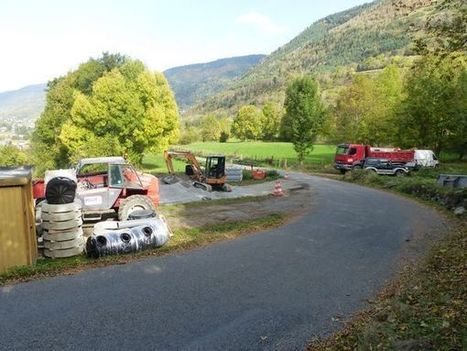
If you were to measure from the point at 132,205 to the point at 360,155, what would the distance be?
1157 inches

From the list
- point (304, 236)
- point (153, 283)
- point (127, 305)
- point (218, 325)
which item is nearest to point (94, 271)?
point (153, 283)

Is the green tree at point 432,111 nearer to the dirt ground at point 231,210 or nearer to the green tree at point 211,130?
the dirt ground at point 231,210

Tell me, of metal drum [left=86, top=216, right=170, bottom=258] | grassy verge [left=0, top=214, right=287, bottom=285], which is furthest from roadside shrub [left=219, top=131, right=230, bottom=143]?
metal drum [left=86, top=216, right=170, bottom=258]

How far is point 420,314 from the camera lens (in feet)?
22.0

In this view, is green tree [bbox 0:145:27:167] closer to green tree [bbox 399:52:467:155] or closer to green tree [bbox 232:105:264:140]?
green tree [bbox 232:105:264:140]

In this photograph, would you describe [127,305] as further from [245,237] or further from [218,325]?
[245,237]

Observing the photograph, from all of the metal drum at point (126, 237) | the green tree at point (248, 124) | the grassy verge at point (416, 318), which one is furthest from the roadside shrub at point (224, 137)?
the grassy verge at point (416, 318)

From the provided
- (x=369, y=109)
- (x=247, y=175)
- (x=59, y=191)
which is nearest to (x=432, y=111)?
(x=369, y=109)

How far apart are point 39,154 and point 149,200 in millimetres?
41139

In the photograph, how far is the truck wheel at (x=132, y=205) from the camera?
48.6 ft

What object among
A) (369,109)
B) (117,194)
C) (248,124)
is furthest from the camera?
(248,124)

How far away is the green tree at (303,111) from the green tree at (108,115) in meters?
12.9

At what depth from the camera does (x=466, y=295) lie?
24.3 ft

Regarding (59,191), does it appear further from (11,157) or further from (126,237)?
(11,157)
